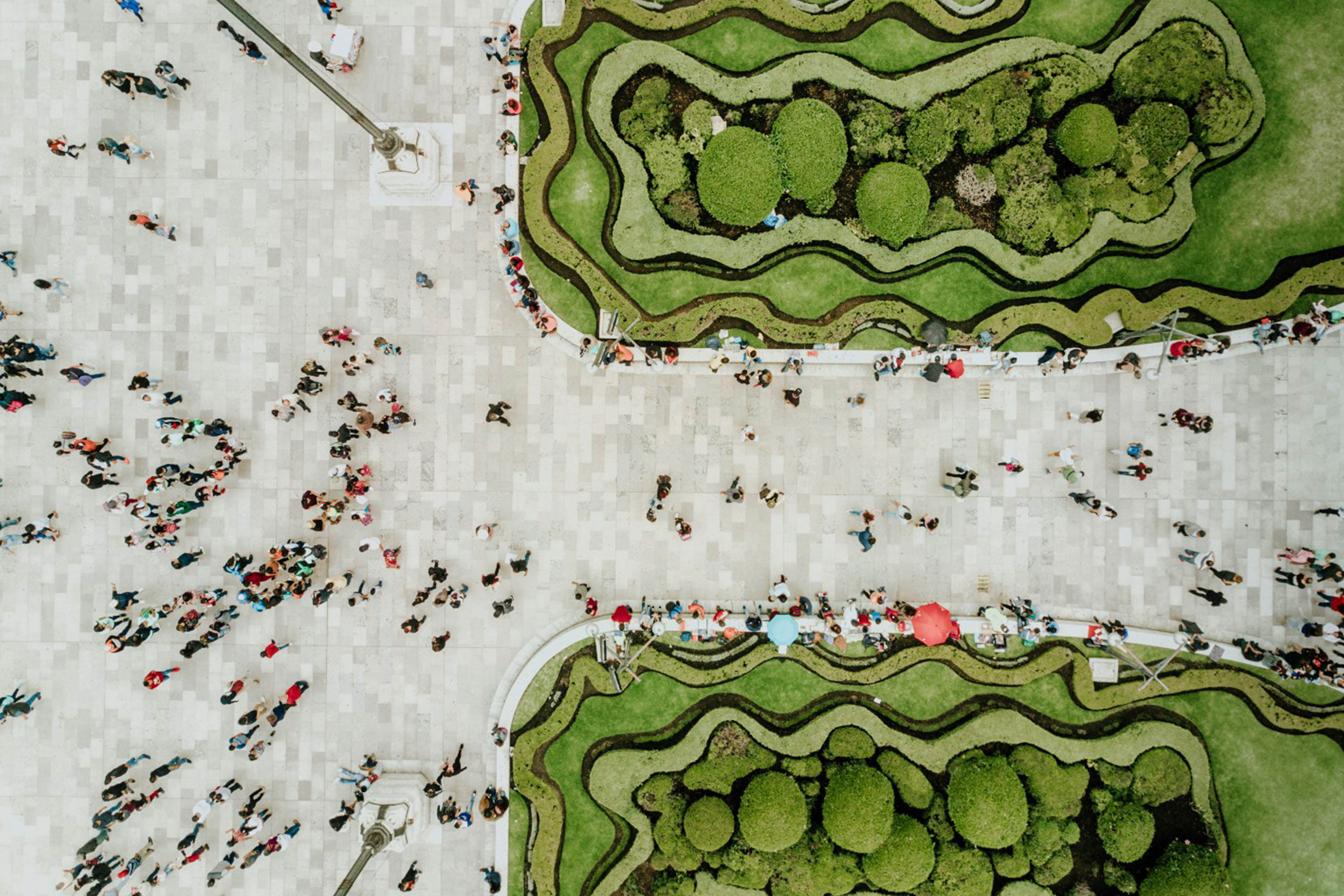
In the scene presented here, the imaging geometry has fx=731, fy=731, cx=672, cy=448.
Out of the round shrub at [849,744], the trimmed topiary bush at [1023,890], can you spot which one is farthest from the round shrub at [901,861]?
the trimmed topiary bush at [1023,890]

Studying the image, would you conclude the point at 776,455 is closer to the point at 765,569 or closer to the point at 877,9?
the point at 765,569

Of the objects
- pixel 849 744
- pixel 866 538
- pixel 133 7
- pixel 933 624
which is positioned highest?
pixel 133 7

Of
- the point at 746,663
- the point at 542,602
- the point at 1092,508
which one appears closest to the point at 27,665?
the point at 542,602

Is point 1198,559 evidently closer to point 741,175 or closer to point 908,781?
point 908,781

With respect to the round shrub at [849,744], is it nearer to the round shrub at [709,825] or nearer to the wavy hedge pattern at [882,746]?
the wavy hedge pattern at [882,746]

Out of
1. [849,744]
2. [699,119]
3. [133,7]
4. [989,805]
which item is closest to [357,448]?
[699,119]

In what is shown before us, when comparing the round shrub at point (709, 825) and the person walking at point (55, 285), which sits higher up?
the person walking at point (55, 285)
